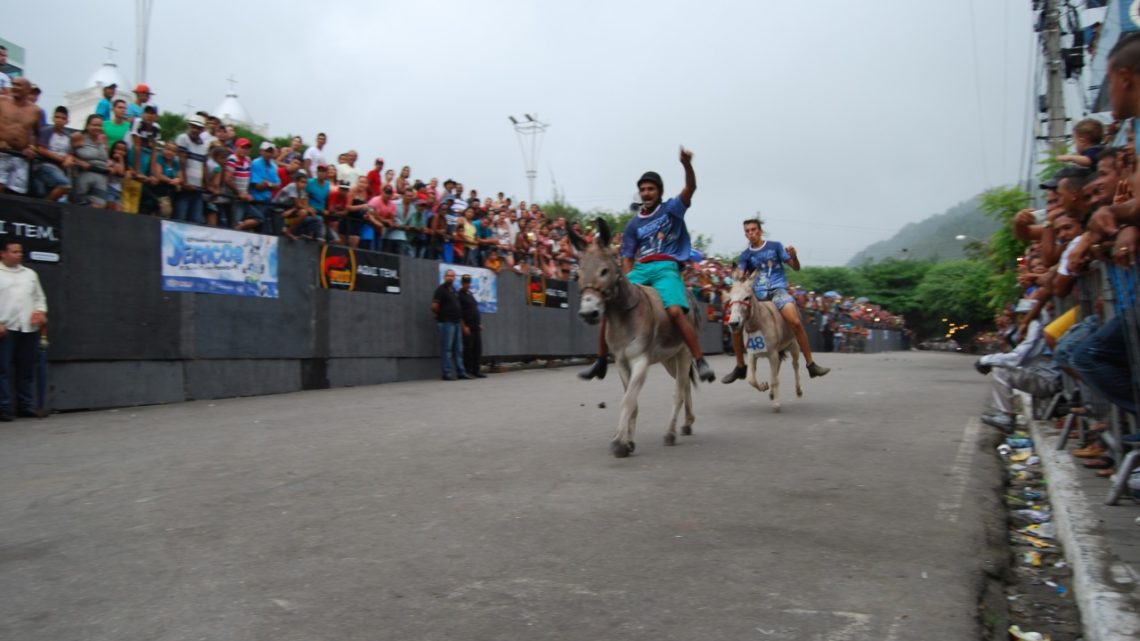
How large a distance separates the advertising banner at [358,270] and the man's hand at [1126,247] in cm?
1384

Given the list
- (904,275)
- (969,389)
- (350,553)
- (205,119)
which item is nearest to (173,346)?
(205,119)

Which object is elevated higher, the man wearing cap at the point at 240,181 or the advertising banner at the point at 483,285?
the man wearing cap at the point at 240,181

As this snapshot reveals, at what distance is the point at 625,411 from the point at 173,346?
8.78m

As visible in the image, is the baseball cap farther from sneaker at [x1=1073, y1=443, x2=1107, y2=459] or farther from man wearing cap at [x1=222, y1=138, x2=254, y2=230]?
man wearing cap at [x1=222, y1=138, x2=254, y2=230]

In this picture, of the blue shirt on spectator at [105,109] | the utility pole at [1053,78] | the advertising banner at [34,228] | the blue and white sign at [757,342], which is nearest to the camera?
the advertising banner at [34,228]

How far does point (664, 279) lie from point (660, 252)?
0.31 m

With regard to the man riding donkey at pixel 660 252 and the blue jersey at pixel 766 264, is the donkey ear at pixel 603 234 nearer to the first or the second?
the man riding donkey at pixel 660 252

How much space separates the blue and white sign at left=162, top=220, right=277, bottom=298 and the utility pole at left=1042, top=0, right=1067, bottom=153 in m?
22.5

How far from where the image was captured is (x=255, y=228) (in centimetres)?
1475

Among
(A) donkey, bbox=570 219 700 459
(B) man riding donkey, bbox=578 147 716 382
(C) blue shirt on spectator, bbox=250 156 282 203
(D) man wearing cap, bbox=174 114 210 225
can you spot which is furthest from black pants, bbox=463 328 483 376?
(A) donkey, bbox=570 219 700 459

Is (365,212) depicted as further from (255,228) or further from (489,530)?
(489,530)

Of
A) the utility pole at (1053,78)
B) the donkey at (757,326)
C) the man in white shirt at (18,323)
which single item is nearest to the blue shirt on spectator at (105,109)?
the man in white shirt at (18,323)

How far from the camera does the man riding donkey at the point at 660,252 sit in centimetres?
851

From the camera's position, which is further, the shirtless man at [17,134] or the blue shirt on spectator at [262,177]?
the blue shirt on spectator at [262,177]
